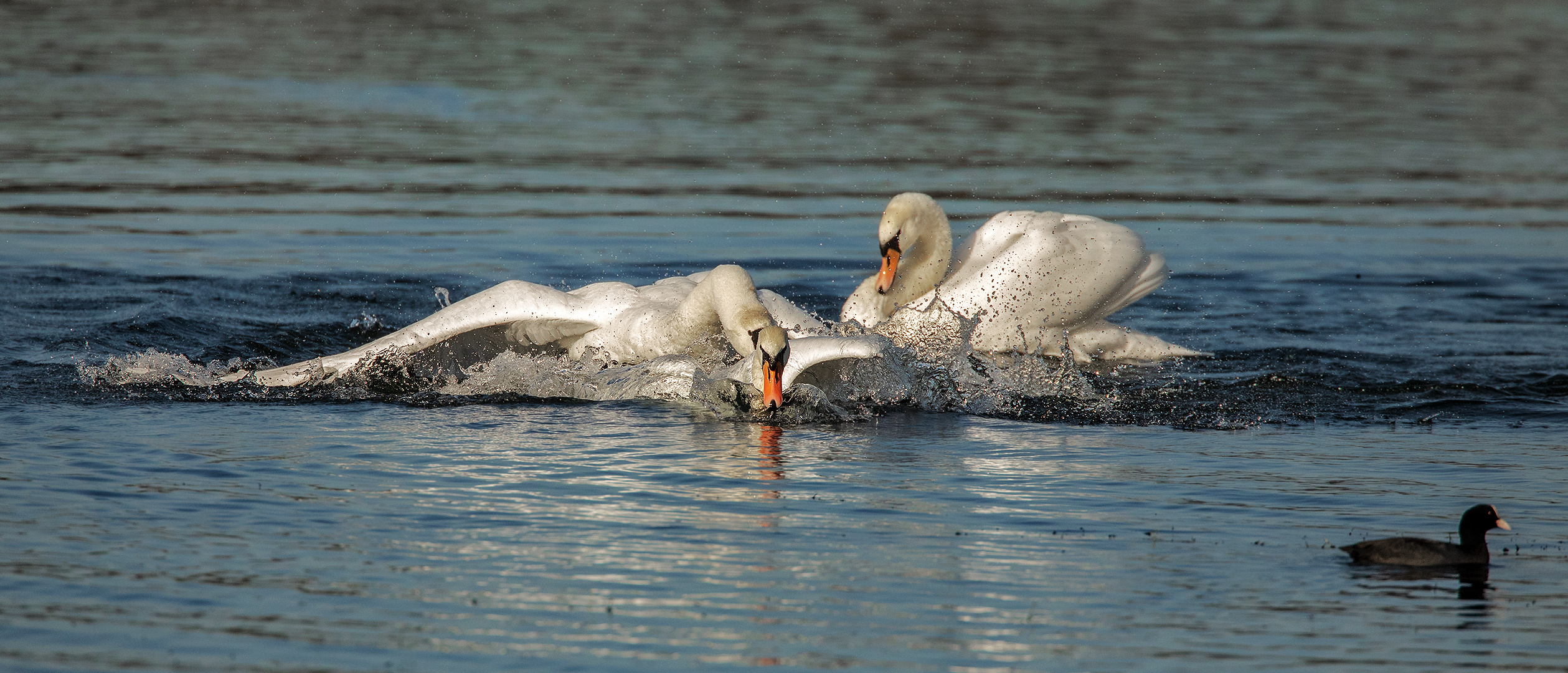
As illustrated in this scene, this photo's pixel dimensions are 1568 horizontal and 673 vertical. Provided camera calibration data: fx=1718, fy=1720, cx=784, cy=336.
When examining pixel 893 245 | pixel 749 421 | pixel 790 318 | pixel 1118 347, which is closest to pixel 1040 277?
pixel 1118 347

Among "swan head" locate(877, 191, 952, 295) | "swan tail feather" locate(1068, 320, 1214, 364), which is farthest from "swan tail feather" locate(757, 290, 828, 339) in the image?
"swan tail feather" locate(1068, 320, 1214, 364)

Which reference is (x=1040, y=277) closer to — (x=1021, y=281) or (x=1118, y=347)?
(x=1021, y=281)

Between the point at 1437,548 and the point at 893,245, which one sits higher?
the point at 893,245

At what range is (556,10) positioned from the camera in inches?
1352

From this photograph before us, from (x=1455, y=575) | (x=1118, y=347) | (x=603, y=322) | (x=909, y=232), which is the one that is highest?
(x=909, y=232)

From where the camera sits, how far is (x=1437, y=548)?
6.09 m

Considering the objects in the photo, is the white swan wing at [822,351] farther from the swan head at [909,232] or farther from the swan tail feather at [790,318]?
the swan head at [909,232]

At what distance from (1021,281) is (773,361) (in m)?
2.70

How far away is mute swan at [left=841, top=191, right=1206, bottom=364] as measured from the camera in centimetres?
1035

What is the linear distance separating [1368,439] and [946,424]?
2076 mm

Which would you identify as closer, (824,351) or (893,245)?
(824,351)

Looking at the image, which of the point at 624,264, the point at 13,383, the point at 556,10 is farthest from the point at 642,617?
the point at 556,10

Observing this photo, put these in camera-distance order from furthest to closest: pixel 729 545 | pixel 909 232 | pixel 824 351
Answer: pixel 909 232, pixel 824 351, pixel 729 545

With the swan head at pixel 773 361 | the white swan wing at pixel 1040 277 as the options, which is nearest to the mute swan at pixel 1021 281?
the white swan wing at pixel 1040 277
